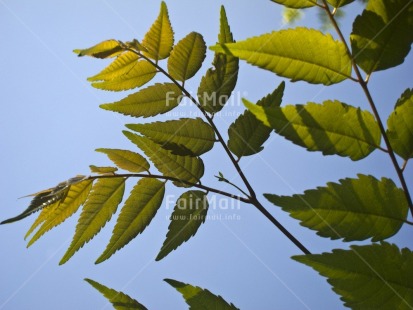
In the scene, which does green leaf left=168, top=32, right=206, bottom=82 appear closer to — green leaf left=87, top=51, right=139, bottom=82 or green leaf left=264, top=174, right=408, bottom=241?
green leaf left=87, top=51, right=139, bottom=82

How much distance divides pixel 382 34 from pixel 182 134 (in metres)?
0.55

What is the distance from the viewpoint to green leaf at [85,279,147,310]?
92 cm

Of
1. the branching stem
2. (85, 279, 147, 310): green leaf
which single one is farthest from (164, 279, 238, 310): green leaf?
the branching stem

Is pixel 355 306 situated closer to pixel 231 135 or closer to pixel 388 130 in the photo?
pixel 388 130

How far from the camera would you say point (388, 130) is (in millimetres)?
795

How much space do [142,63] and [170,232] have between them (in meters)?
0.48

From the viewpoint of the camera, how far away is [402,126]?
30.8 inches

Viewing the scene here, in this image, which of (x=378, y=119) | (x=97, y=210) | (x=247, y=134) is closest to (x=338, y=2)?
(x=378, y=119)

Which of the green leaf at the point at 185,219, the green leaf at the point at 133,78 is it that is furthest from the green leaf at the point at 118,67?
the green leaf at the point at 185,219

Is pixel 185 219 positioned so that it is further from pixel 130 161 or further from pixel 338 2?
pixel 338 2

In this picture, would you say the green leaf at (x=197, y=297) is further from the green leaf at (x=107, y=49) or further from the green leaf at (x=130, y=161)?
the green leaf at (x=107, y=49)

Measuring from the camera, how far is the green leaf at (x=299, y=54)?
0.75 metres

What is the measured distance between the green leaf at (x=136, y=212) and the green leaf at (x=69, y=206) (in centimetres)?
12

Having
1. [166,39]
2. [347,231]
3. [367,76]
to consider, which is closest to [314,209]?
[347,231]
